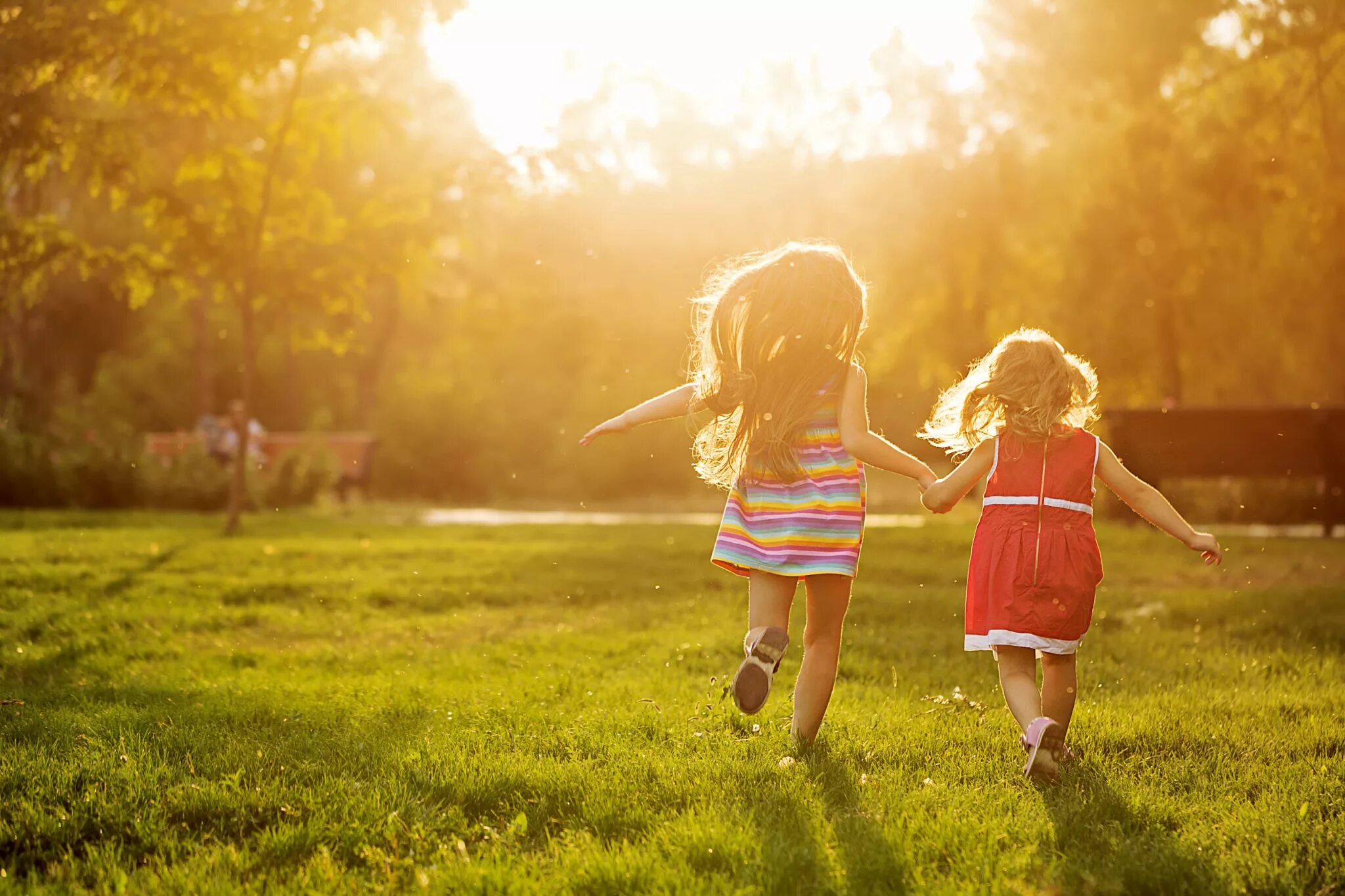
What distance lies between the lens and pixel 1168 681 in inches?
237

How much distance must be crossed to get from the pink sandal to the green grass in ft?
0.21

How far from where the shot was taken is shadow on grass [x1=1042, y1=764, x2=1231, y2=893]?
3.10 metres

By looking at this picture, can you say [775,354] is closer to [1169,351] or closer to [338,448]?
[1169,351]

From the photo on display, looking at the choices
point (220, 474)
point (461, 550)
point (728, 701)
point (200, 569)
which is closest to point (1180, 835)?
point (728, 701)

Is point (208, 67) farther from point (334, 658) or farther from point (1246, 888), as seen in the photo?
point (1246, 888)

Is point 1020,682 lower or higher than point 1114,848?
higher

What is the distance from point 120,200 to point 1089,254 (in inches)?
516

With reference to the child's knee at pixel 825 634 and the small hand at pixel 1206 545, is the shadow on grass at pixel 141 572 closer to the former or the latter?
the child's knee at pixel 825 634

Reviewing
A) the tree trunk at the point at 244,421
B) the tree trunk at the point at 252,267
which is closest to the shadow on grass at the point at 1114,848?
the tree trunk at the point at 252,267

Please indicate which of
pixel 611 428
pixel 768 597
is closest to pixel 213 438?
pixel 611 428

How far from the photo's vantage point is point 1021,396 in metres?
4.33

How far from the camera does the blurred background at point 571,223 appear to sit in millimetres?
11945

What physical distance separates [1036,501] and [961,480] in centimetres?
25

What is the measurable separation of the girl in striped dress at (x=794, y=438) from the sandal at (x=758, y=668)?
72 millimetres
